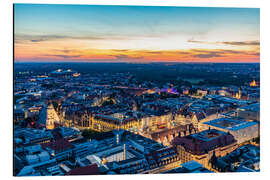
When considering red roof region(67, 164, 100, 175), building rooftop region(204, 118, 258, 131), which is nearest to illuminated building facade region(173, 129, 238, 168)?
building rooftop region(204, 118, 258, 131)

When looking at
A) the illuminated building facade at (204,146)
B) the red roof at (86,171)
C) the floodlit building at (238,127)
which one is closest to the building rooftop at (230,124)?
the floodlit building at (238,127)

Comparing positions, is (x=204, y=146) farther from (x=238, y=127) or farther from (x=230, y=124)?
(x=230, y=124)

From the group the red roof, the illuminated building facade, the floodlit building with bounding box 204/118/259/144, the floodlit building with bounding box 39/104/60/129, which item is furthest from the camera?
the floodlit building with bounding box 39/104/60/129

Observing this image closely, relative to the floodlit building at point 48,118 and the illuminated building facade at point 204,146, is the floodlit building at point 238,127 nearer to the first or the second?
the illuminated building facade at point 204,146

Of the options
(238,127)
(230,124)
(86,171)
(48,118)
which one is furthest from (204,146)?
(48,118)

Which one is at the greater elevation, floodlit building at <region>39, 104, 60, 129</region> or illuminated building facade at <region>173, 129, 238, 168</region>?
floodlit building at <region>39, 104, 60, 129</region>

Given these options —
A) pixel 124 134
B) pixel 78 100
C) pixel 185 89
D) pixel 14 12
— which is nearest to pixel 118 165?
pixel 124 134

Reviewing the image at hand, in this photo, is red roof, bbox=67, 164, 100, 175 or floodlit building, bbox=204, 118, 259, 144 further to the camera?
floodlit building, bbox=204, 118, 259, 144

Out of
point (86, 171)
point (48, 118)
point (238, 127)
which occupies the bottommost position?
point (86, 171)

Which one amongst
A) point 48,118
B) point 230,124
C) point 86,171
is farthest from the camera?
point 48,118

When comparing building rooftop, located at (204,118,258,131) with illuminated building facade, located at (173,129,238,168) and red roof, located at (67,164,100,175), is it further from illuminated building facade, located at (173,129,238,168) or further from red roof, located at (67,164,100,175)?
red roof, located at (67,164,100,175)

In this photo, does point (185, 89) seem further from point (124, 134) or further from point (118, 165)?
point (118, 165)
